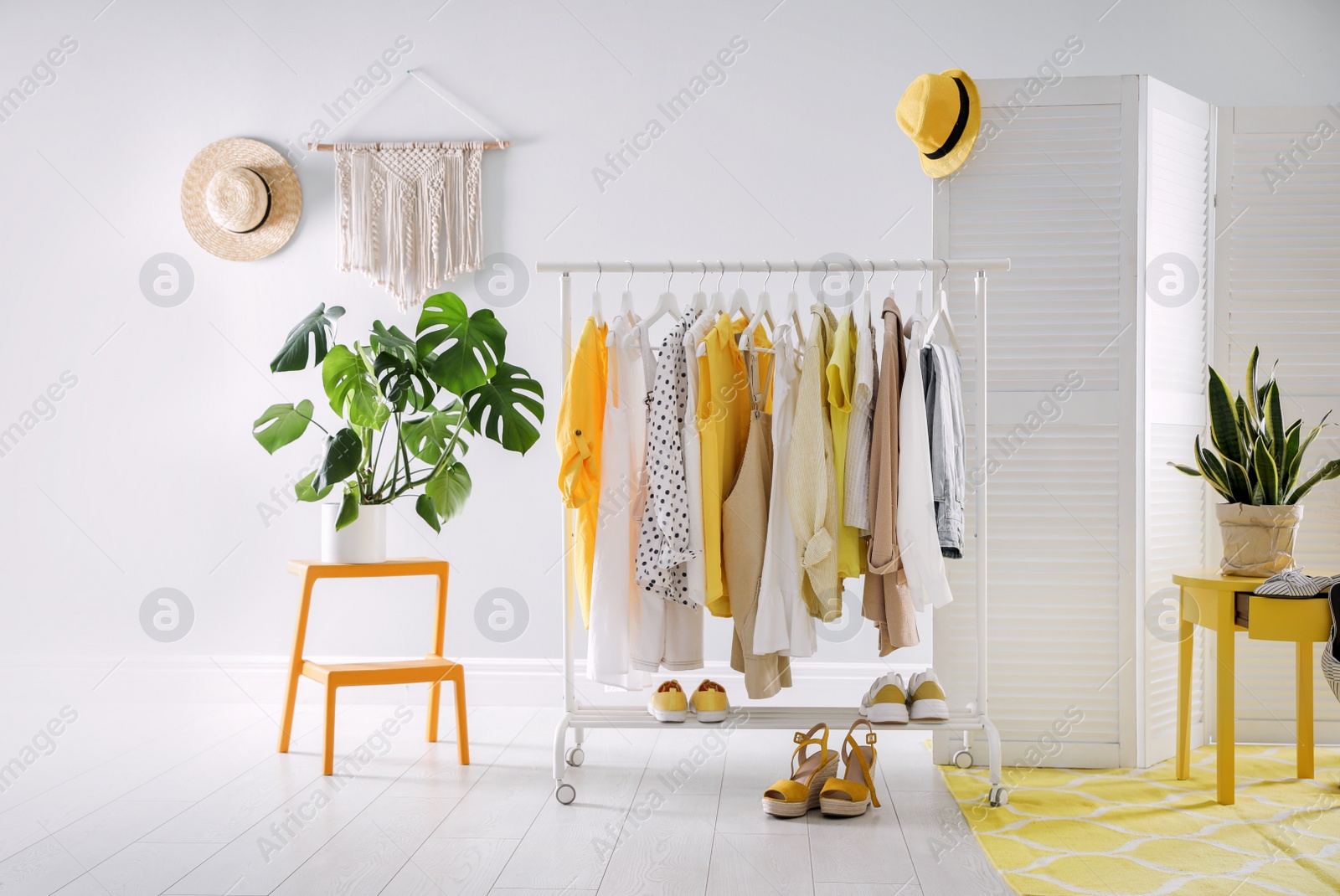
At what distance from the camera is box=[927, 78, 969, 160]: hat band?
2.52m

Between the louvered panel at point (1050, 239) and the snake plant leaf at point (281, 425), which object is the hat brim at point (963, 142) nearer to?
the louvered panel at point (1050, 239)

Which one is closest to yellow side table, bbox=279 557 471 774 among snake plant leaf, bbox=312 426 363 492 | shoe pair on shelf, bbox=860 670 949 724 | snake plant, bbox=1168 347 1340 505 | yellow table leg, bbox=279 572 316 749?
yellow table leg, bbox=279 572 316 749

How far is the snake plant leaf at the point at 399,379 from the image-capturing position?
8.79 ft

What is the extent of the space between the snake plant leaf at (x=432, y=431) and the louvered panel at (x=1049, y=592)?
148 cm

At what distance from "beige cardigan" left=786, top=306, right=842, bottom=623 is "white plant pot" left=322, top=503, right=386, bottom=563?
1267 mm

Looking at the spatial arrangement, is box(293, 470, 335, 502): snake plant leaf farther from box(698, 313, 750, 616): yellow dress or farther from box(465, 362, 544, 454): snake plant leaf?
box(698, 313, 750, 616): yellow dress

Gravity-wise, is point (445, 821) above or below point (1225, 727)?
below

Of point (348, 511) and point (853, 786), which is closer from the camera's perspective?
point (853, 786)

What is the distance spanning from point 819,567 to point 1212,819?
1.08 m

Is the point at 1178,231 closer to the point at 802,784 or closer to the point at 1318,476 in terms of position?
the point at 1318,476

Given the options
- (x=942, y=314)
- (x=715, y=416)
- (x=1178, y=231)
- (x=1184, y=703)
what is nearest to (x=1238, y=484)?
(x=1184, y=703)

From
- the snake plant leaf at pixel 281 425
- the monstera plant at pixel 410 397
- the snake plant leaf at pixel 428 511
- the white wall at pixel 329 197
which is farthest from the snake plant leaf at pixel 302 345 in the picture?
the white wall at pixel 329 197

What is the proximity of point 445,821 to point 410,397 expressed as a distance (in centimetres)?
120

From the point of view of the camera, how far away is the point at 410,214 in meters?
3.29
